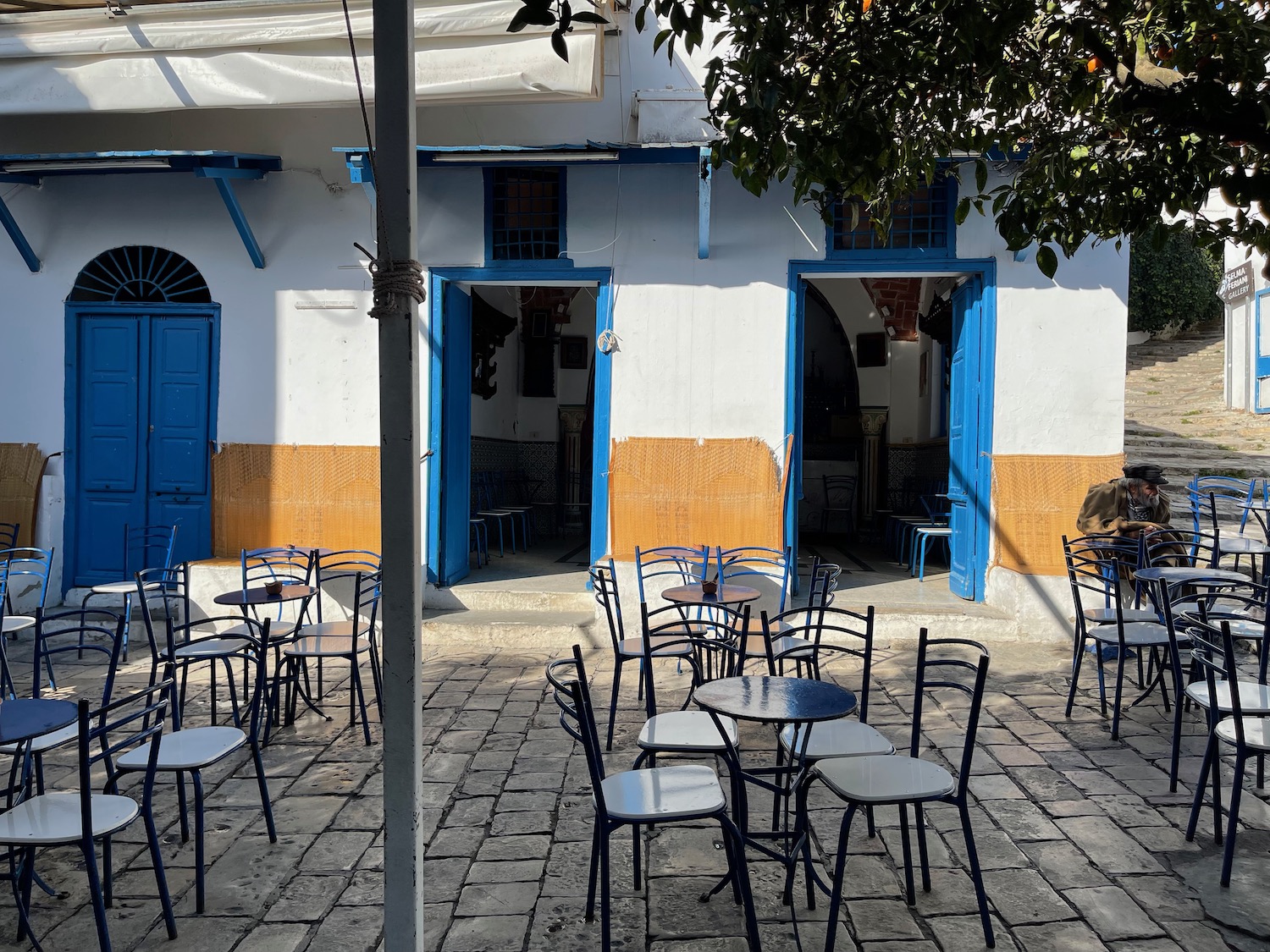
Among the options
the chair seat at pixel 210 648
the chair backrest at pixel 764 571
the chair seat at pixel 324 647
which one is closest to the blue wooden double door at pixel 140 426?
the chair seat at pixel 210 648

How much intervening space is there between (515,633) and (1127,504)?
435 centimetres

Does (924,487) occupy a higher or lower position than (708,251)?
lower

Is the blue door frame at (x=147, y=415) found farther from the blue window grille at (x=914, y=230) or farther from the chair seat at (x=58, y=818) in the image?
the chair seat at (x=58, y=818)

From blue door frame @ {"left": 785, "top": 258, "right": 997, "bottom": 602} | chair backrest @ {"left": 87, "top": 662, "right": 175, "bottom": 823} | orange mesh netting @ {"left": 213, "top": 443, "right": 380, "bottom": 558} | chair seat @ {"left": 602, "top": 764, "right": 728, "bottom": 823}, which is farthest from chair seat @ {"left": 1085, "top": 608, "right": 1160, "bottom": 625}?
orange mesh netting @ {"left": 213, "top": 443, "right": 380, "bottom": 558}

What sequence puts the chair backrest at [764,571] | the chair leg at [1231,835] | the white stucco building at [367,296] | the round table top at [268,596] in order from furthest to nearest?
the chair backrest at [764,571] → the white stucco building at [367,296] → the round table top at [268,596] → the chair leg at [1231,835]

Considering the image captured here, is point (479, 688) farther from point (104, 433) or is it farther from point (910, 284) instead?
point (910, 284)

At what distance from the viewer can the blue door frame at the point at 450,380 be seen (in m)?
7.62

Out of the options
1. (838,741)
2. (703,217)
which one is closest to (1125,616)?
(838,741)

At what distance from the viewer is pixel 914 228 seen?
7.45 m

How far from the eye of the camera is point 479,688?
19.5ft

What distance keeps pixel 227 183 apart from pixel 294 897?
5.93 metres

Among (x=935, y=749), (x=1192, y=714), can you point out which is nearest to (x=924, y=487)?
(x=1192, y=714)

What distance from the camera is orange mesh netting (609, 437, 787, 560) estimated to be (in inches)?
294

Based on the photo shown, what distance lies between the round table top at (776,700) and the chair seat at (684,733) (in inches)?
3.4
